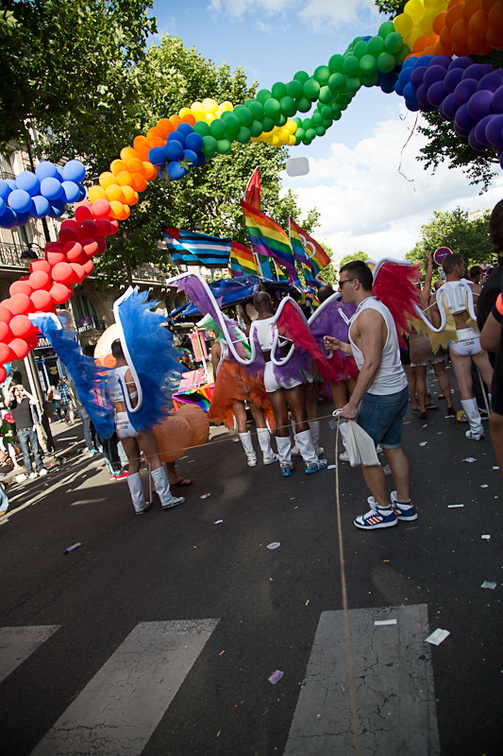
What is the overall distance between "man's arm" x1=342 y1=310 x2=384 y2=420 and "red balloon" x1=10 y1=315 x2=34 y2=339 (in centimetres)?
350

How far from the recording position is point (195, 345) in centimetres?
1524

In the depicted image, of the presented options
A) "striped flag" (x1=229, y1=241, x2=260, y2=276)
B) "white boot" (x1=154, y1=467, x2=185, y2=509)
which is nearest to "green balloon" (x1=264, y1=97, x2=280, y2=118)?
"striped flag" (x1=229, y1=241, x2=260, y2=276)

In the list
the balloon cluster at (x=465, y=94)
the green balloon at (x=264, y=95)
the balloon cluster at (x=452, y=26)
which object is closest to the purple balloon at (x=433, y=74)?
the balloon cluster at (x=465, y=94)

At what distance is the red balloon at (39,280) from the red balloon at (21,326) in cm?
53

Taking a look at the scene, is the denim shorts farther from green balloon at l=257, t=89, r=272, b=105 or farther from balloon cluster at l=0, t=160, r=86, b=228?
green balloon at l=257, t=89, r=272, b=105

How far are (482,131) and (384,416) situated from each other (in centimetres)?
279

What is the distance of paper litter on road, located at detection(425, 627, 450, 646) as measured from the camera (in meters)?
2.51

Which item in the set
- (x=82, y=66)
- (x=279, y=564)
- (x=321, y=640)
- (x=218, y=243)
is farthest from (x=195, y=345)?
(x=321, y=640)

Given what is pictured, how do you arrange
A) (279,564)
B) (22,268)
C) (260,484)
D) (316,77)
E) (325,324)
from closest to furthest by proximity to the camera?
1. (279,564)
2. (325,324)
3. (260,484)
4. (316,77)
5. (22,268)

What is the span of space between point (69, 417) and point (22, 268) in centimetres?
691

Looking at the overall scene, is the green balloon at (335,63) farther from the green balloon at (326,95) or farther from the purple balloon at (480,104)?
the purple balloon at (480,104)

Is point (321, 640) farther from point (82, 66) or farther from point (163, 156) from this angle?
point (82, 66)

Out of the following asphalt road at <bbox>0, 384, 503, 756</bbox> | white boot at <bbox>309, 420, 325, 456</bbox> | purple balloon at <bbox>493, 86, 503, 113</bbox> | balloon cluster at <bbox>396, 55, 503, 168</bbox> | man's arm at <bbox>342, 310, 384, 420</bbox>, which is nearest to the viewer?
asphalt road at <bbox>0, 384, 503, 756</bbox>

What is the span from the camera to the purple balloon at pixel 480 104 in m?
4.45
